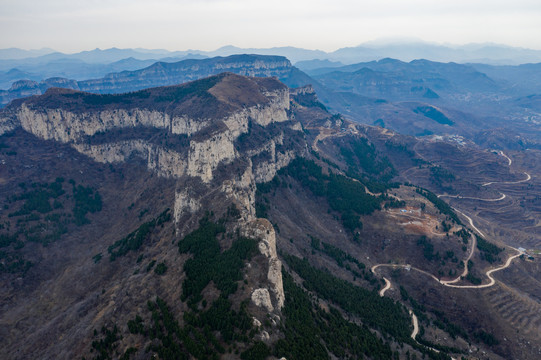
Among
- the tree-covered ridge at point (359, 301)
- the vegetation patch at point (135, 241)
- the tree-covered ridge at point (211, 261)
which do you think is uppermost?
the tree-covered ridge at point (211, 261)

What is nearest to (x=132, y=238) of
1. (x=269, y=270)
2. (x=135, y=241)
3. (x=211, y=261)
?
(x=135, y=241)

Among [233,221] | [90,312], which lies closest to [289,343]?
[233,221]

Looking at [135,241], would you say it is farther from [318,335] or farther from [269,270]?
[318,335]

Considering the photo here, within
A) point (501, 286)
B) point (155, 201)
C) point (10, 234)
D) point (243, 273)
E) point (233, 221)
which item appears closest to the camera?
point (243, 273)

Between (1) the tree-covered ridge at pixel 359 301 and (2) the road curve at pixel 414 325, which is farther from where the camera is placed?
(2) the road curve at pixel 414 325

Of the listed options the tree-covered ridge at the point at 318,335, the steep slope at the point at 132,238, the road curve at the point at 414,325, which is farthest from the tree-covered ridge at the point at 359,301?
the steep slope at the point at 132,238

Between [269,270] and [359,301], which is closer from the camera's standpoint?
[269,270]

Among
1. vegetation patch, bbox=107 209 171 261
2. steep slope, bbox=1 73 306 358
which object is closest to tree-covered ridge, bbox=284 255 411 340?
steep slope, bbox=1 73 306 358

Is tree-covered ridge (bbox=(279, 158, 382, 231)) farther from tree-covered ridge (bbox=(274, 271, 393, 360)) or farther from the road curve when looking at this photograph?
tree-covered ridge (bbox=(274, 271, 393, 360))

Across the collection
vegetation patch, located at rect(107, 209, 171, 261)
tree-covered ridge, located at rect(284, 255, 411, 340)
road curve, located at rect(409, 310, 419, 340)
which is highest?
vegetation patch, located at rect(107, 209, 171, 261)

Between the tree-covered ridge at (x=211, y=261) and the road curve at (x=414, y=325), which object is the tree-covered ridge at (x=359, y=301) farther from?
the tree-covered ridge at (x=211, y=261)

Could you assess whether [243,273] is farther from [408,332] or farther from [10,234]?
[10,234]
